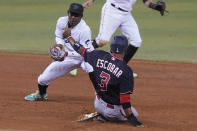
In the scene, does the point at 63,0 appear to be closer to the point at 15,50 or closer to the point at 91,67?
the point at 15,50

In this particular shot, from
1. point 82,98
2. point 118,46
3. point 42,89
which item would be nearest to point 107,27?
point 82,98

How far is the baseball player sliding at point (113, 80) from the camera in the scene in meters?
7.01

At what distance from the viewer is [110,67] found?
7.05m

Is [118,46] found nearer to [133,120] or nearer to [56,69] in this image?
[133,120]

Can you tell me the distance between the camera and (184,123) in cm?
753

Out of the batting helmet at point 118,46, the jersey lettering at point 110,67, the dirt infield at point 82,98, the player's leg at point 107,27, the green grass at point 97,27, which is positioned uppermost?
the batting helmet at point 118,46

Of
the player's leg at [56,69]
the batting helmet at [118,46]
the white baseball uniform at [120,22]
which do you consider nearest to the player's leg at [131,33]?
the white baseball uniform at [120,22]

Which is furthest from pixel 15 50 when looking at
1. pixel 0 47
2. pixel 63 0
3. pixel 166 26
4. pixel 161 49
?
pixel 63 0

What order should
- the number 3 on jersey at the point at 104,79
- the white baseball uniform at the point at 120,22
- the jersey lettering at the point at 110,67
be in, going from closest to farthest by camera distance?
1. the jersey lettering at the point at 110,67
2. the number 3 on jersey at the point at 104,79
3. the white baseball uniform at the point at 120,22

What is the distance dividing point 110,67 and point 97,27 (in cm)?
996

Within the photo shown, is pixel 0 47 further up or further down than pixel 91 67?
further down

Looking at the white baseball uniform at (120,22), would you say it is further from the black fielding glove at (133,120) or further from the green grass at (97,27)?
the black fielding glove at (133,120)

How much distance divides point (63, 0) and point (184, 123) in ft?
51.3

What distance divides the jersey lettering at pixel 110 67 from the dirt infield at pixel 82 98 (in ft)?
2.42
